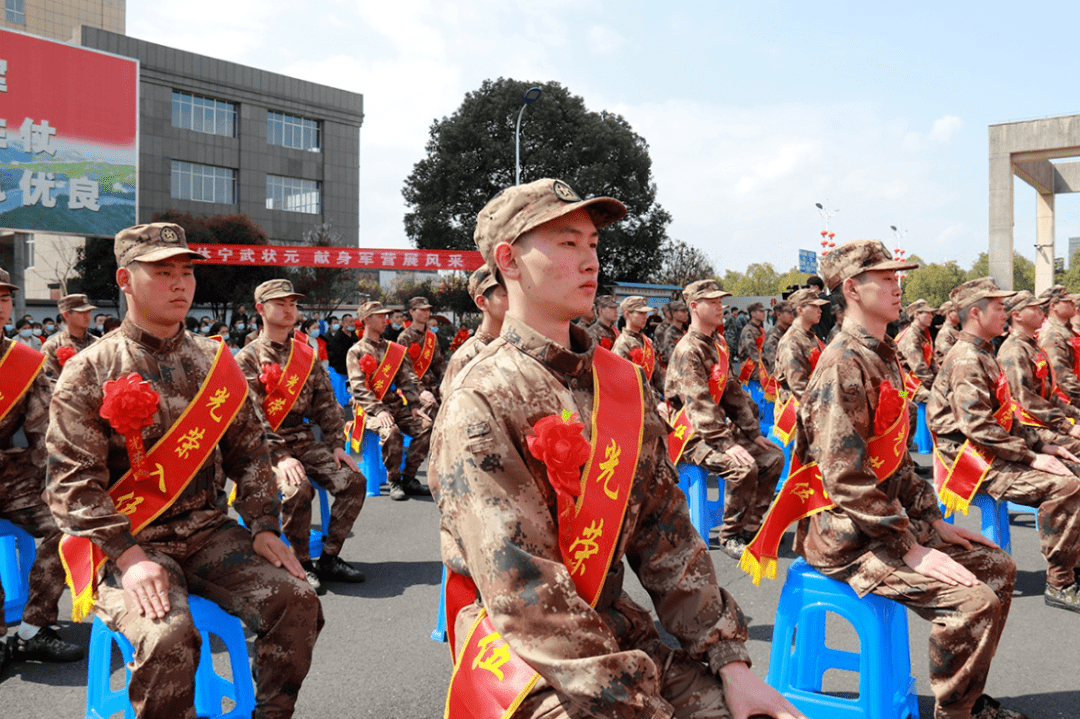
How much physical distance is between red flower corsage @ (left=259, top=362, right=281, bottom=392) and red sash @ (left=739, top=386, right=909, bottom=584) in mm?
3508

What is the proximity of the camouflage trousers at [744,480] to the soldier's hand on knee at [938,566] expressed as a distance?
8.72ft

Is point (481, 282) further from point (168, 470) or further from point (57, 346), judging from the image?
point (57, 346)

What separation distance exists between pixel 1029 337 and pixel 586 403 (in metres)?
5.42

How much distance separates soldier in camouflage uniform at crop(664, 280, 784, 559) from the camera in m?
5.97

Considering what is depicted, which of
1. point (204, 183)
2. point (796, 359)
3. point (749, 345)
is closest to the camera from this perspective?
point (796, 359)

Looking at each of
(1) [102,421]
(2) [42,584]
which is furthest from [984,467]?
(2) [42,584]

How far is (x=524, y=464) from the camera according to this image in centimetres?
192

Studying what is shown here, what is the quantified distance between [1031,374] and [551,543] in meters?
5.61

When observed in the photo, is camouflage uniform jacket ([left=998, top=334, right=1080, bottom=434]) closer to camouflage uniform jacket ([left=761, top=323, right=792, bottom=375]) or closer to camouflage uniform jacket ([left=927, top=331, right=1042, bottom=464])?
camouflage uniform jacket ([left=927, top=331, right=1042, bottom=464])

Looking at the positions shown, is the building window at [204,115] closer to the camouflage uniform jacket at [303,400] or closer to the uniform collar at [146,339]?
the camouflage uniform jacket at [303,400]

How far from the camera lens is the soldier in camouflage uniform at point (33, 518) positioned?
4.41 m

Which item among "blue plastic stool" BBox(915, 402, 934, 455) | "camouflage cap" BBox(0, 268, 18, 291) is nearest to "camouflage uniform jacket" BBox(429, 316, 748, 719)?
"camouflage cap" BBox(0, 268, 18, 291)

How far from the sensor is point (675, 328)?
37.3ft

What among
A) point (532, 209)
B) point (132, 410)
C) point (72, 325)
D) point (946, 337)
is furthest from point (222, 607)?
point (946, 337)
